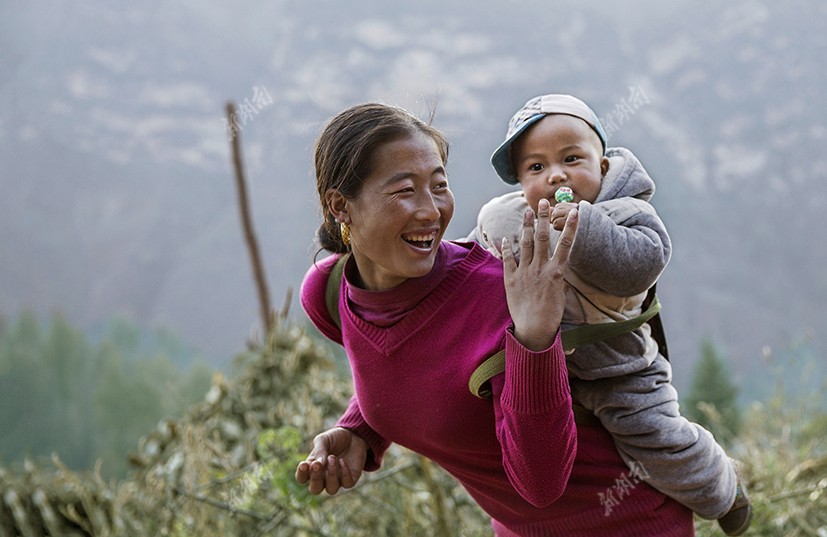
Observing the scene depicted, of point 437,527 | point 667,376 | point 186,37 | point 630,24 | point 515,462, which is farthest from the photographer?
point 630,24

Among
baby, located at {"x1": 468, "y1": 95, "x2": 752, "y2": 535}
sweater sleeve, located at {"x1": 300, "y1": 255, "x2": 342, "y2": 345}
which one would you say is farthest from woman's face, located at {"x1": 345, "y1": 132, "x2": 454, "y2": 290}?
sweater sleeve, located at {"x1": 300, "y1": 255, "x2": 342, "y2": 345}

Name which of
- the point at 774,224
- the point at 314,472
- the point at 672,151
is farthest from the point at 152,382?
the point at 774,224

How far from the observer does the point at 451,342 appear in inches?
38.5

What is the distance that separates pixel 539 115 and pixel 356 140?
0.23 m

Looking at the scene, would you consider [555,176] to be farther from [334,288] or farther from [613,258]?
[334,288]

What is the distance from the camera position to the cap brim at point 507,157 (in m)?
0.98

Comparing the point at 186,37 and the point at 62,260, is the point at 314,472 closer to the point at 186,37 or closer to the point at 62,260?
the point at 62,260

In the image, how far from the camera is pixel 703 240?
43.2 feet

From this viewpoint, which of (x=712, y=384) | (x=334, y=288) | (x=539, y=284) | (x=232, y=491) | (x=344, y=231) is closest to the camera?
(x=539, y=284)

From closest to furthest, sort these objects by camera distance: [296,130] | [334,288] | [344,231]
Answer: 1. [344,231]
2. [334,288]
3. [296,130]

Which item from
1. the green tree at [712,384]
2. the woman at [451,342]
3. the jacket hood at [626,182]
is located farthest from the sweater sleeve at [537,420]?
the green tree at [712,384]

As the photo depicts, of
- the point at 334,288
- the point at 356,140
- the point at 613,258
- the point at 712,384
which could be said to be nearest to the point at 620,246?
the point at 613,258

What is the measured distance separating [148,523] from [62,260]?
998 cm

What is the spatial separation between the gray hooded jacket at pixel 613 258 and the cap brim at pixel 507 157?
36mm
